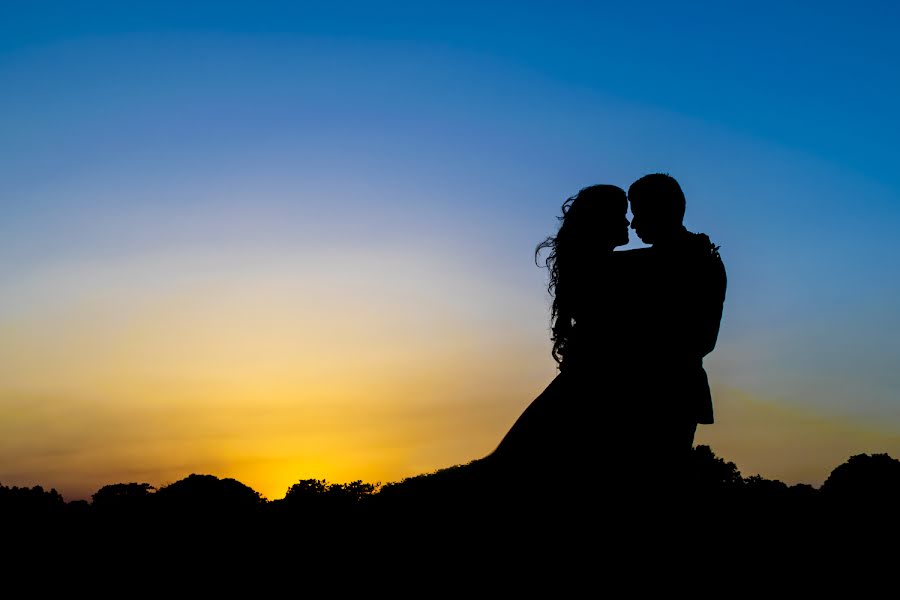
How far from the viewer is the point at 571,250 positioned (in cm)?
668

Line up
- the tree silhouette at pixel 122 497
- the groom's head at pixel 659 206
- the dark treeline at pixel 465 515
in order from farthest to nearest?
the tree silhouette at pixel 122 497 < the groom's head at pixel 659 206 < the dark treeline at pixel 465 515

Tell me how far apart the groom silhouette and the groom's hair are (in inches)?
8.3

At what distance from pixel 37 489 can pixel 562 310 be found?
20130mm

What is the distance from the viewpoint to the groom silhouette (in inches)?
242

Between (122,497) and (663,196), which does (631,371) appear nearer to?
(663,196)

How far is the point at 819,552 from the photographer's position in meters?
15.2

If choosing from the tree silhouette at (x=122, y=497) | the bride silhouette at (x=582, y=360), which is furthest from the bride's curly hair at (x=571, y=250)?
the tree silhouette at (x=122, y=497)

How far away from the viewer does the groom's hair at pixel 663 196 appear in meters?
6.55

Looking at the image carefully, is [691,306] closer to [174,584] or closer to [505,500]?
[505,500]

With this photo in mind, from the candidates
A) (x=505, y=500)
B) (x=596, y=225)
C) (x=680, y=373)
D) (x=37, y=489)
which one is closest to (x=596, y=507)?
(x=505, y=500)

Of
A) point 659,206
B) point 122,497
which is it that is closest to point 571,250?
point 659,206

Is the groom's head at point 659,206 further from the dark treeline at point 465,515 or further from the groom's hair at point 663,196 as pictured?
the dark treeline at point 465,515

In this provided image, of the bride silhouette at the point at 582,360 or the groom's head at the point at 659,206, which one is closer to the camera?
the bride silhouette at the point at 582,360

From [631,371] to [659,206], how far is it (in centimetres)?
146
